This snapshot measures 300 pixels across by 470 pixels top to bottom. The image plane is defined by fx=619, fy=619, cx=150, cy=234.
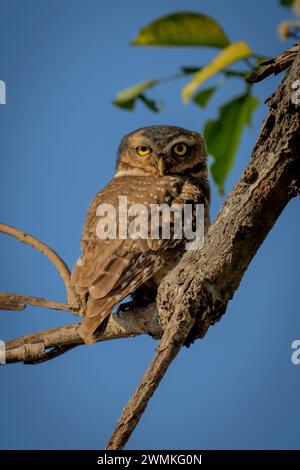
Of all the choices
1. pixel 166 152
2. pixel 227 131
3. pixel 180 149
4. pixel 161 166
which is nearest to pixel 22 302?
pixel 161 166

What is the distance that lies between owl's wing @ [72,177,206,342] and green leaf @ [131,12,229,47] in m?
2.35

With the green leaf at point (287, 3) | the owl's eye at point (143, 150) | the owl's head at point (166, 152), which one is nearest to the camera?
the green leaf at point (287, 3)

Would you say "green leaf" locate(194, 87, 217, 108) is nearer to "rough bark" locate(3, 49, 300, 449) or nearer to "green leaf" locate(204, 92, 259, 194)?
"green leaf" locate(204, 92, 259, 194)

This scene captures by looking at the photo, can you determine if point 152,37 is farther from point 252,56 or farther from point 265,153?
point 265,153

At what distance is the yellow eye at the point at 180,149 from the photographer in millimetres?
4992

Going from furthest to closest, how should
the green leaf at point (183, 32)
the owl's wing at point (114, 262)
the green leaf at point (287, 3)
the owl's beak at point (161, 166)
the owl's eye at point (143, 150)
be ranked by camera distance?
1. the owl's eye at point (143, 150)
2. the owl's beak at point (161, 166)
3. the owl's wing at point (114, 262)
4. the green leaf at point (183, 32)
5. the green leaf at point (287, 3)

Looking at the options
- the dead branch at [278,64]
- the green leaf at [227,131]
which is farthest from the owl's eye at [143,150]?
the green leaf at [227,131]

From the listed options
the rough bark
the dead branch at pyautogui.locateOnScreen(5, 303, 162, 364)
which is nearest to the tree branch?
the rough bark

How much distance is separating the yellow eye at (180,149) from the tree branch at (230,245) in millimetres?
2114

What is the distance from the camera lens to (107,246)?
12.9 ft

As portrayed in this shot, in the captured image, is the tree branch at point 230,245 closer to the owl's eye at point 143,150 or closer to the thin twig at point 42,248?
the thin twig at point 42,248

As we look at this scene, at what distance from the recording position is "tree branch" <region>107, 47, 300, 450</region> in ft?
7.00
